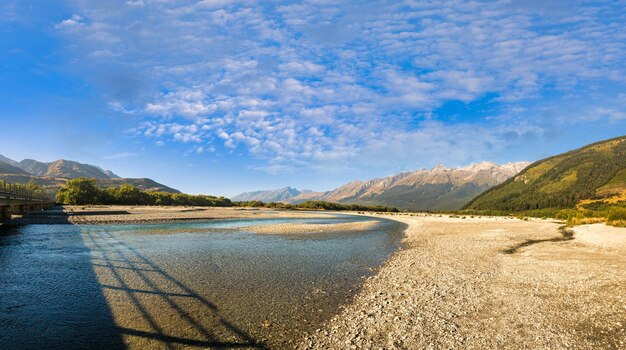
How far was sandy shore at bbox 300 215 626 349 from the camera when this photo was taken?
1163 cm

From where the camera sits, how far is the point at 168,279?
66.5 feet

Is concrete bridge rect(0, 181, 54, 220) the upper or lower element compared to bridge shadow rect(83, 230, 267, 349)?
upper

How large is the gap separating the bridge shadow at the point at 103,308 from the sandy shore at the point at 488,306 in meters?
5.13

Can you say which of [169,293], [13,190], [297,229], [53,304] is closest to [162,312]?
[169,293]

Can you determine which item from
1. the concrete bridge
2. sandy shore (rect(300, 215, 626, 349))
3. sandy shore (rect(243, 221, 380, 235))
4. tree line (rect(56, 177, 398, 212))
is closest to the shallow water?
sandy shore (rect(300, 215, 626, 349))

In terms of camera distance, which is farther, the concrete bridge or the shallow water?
the concrete bridge

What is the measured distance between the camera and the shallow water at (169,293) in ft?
39.8

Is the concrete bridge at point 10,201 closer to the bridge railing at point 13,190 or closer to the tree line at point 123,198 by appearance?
the bridge railing at point 13,190

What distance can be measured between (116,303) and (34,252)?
68.1ft

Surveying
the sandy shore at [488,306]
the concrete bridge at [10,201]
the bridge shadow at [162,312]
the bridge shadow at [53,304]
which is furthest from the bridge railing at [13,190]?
the sandy shore at [488,306]

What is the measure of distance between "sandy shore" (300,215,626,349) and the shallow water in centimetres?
190

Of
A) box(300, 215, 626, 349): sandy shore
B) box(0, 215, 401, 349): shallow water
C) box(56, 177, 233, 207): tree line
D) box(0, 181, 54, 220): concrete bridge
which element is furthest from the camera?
A: box(56, 177, 233, 207): tree line

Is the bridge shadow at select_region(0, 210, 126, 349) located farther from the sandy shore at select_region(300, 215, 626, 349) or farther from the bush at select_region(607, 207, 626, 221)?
the bush at select_region(607, 207, 626, 221)

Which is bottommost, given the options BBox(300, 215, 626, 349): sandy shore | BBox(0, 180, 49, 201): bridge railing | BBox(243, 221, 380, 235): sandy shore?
BBox(243, 221, 380, 235): sandy shore
